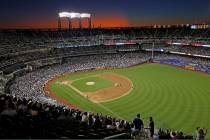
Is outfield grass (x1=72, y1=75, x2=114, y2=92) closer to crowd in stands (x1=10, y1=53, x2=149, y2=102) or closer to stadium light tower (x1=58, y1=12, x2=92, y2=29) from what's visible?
crowd in stands (x1=10, y1=53, x2=149, y2=102)

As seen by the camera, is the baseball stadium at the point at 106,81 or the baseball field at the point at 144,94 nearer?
the baseball stadium at the point at 106,81

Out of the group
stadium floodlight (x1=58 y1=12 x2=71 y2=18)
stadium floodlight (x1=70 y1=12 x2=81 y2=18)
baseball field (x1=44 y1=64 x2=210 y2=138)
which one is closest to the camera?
baseball field (x1=44 y1=64 x2=210 y2=138)

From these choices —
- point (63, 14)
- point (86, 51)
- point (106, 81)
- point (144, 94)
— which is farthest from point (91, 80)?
point (63, 14)

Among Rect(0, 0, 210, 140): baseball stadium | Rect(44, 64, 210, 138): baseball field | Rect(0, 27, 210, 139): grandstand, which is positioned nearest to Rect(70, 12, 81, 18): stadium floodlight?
Rect(0, 0, 210, 140): baseball stadium

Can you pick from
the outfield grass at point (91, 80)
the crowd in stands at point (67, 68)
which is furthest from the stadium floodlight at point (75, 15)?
the outfield grass at point (91, 80)

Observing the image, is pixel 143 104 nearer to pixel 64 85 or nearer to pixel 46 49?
pixel 64 85

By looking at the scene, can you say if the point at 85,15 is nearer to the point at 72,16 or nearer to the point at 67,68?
the point at 72,16

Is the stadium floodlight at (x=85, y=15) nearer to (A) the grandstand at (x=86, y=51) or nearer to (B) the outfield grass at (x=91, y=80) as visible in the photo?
(A) the grandstand at (x=86, y=51)

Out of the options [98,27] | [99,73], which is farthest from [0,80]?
[98,27]
